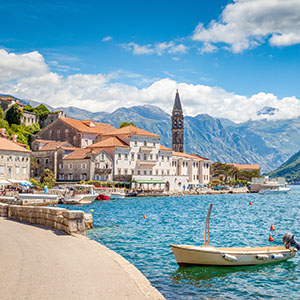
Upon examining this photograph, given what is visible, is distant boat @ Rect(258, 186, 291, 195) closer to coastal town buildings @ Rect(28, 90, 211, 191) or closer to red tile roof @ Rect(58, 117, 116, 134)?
coastal town buildings @ Rect(28, 90, 211, 191)

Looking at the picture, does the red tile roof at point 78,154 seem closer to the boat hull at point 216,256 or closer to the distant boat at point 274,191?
the distant boat at point 274,191

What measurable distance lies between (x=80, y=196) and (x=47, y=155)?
29.5m

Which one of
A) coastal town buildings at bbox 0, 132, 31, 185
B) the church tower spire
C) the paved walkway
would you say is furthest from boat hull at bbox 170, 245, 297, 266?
the church tower spire

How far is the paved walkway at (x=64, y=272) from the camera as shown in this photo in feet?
30.5

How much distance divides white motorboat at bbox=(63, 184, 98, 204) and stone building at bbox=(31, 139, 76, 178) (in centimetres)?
2117

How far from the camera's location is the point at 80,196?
6325cm

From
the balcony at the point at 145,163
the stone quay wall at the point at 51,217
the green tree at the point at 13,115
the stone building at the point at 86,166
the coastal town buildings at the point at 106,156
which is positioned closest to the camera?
the stone quay wall at the point at 51,217

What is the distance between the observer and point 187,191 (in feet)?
342

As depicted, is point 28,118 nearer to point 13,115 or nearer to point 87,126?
point 13,115

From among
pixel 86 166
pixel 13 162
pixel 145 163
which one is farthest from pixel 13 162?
pixel 145 163

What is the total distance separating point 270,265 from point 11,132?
81702 millimetres

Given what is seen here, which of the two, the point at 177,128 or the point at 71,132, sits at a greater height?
the point at 177,128

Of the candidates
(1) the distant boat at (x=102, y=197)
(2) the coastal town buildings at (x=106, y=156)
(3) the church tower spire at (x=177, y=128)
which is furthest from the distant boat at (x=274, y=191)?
(1) the distant boat at (x=102, y=197)

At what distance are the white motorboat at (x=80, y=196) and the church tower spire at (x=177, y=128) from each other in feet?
241
